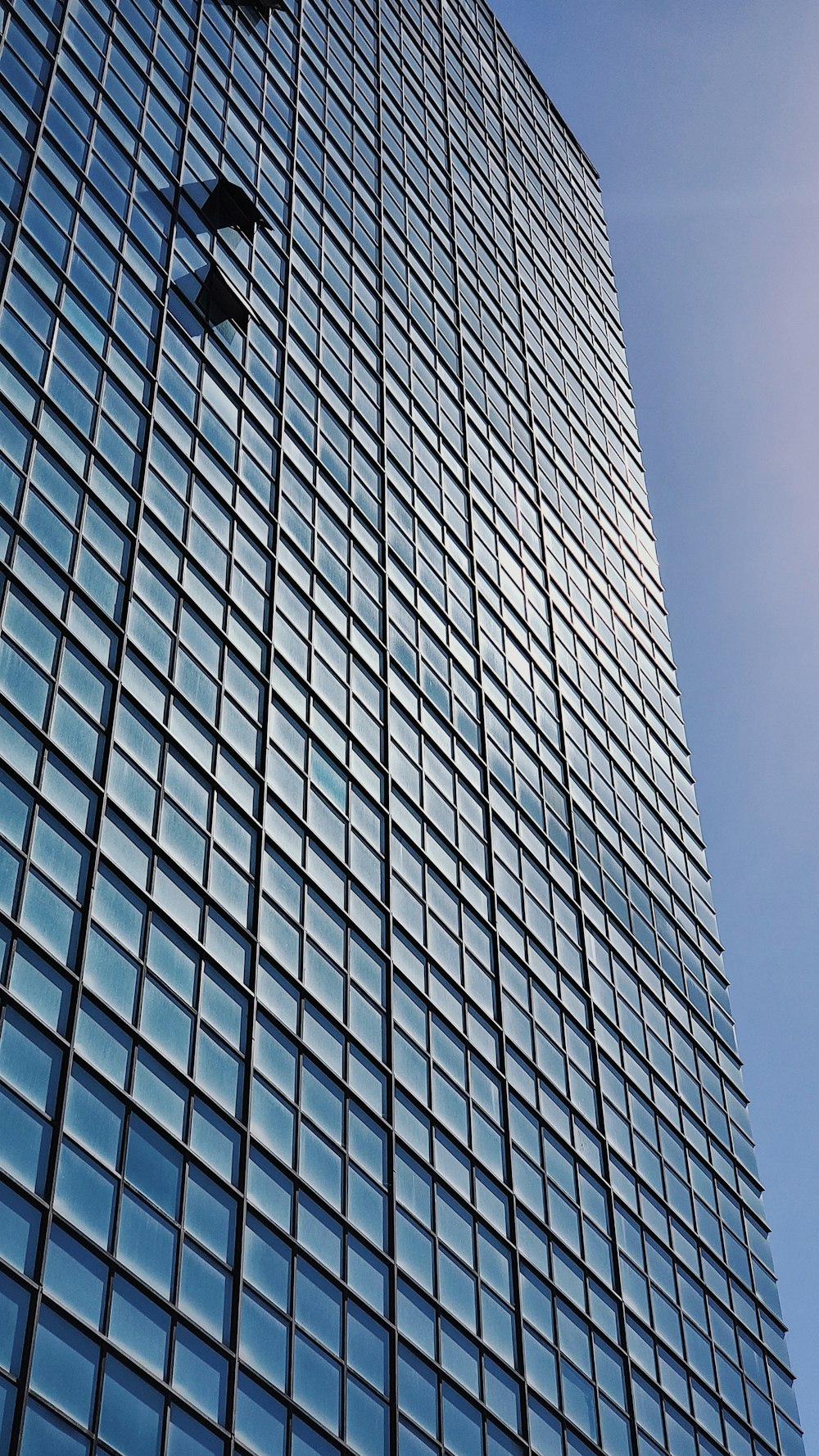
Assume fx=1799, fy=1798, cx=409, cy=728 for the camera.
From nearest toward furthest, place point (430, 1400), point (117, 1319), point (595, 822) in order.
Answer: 1. point (117, 1319)
2. point (430, 1400)
3. point (595, 822)

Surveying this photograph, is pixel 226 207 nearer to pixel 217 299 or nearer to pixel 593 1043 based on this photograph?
pixel 217 299

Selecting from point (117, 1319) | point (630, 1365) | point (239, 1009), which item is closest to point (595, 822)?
point (630, 1365)

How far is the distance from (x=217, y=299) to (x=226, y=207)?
12.5 feet

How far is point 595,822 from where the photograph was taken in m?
51.2

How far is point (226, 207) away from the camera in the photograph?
45.8 m

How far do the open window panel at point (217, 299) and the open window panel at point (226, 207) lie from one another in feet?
8.72

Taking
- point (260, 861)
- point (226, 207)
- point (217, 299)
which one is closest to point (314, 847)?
point (260, 861)

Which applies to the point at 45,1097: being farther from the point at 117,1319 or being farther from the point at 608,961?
the point at 608,961

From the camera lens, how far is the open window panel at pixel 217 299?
141 feet

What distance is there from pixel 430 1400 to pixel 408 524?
24.5 meters

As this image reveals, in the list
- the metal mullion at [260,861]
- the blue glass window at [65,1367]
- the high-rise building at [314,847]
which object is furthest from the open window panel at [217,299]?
the blue glass window at [65,1367]

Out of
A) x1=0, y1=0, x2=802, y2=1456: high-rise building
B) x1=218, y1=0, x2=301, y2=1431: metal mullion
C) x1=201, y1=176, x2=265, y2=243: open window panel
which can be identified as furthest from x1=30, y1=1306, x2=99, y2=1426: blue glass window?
x1=201, y1=176, x2=265, y2=243: open window panel

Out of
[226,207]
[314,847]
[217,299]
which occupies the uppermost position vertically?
[226,207]

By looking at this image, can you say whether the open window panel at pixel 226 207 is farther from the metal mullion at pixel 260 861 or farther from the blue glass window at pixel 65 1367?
the blue glass window at pixel 65 1367
